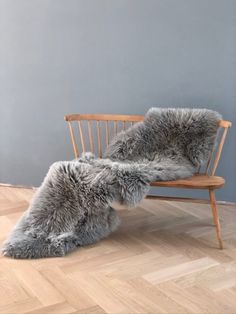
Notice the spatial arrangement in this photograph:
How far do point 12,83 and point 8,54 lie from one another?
211 millimetres

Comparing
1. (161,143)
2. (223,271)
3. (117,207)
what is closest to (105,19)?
(161,143)

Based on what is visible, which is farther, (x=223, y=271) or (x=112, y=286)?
(x=223, y=271)

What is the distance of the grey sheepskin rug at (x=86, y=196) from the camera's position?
267 cm

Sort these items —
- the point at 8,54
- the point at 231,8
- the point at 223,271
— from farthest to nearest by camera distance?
the point at 8,54
the point at 231,8
the point at 223,271

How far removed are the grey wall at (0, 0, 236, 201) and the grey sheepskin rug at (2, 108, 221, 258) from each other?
0.47 metres

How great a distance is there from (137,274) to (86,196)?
53 centimetres

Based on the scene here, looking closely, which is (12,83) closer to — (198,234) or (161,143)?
(161,143)

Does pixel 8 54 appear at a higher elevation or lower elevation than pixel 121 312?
higher

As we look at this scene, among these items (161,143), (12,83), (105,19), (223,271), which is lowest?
(223,271)

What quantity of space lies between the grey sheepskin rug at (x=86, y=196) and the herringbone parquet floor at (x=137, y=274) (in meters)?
0.09

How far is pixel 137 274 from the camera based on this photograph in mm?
2441

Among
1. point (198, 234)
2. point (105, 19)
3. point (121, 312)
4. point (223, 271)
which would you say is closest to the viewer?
point (121, 312)

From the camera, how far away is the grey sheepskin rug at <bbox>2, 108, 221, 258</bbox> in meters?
2.67

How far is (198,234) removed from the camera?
2.96 meters
